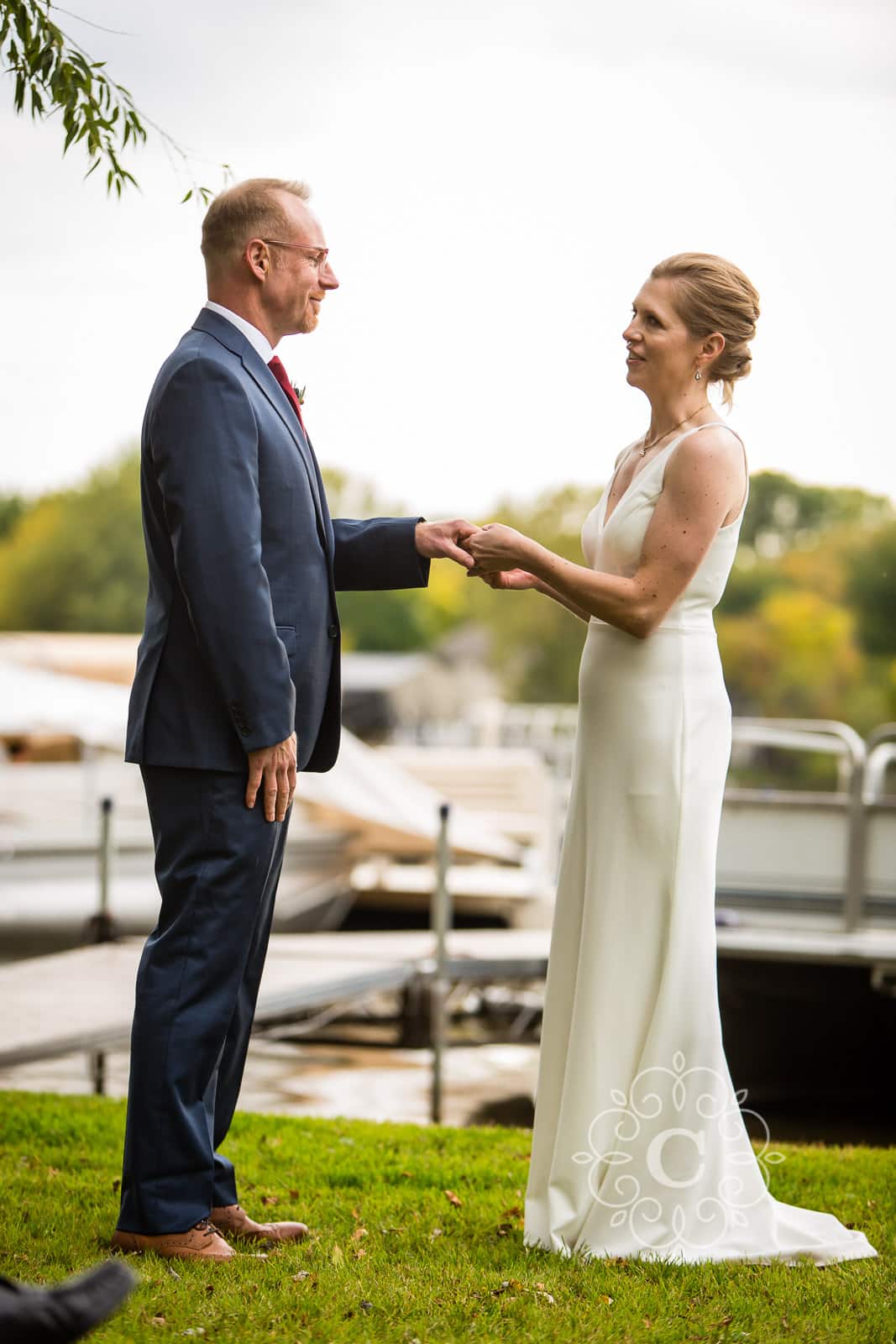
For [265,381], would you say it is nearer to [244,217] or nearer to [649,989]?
[244,217]

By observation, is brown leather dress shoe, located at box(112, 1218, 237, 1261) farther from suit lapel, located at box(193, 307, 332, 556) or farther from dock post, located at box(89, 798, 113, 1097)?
dock post, located at box(89, 798, 113, 1097)

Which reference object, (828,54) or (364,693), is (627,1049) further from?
(364,693)

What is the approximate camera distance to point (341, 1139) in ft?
16.4

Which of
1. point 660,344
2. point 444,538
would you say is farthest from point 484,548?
point 660,344

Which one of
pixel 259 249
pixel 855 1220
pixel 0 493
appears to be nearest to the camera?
pixel 259 249

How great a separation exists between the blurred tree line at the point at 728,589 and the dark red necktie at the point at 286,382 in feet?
177

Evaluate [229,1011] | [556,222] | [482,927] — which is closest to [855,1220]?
A: [229,1011]

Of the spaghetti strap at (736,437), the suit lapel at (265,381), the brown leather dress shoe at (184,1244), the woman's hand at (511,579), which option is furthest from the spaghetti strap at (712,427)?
the brown leather dress shoe at (184,1244)

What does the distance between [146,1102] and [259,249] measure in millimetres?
1858

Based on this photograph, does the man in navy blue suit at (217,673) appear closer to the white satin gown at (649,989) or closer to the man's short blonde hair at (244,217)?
the man's short blonde hair at (244,217)

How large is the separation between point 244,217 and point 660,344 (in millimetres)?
984

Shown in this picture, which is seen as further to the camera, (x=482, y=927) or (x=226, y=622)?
(x=482, y=927)

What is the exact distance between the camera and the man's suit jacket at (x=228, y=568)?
9.87ft

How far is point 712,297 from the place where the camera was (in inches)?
132
